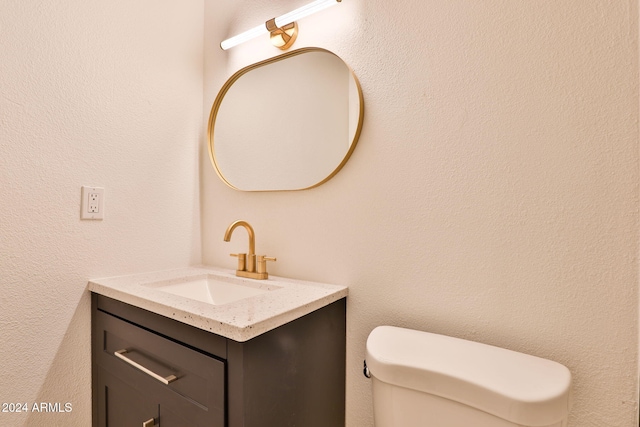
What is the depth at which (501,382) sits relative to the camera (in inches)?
24.2

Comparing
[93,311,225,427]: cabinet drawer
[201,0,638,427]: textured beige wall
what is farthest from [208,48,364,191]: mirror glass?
[93,311,225,427]: cabinet drawer

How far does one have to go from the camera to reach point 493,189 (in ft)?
2.67

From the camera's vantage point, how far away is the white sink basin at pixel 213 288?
43.8 inches

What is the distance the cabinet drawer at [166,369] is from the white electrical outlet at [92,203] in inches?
13.1

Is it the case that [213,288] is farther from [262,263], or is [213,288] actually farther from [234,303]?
[234,303]

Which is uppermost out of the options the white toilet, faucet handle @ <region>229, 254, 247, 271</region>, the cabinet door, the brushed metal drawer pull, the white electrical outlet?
the white electrical outlet

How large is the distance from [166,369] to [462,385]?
713 millimetres

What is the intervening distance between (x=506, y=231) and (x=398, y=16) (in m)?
0.69

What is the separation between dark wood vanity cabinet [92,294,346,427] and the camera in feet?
2.35

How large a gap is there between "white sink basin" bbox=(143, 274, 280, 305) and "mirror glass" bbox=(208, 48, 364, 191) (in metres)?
0.36

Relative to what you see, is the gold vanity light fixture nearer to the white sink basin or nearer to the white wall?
the white wall

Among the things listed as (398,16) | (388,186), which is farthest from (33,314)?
(398,16)

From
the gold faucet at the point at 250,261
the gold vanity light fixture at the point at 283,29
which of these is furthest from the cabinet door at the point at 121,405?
the gold vanity light fixture at the point at 283,29

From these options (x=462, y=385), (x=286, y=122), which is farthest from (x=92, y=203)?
(x=462, y=385)
